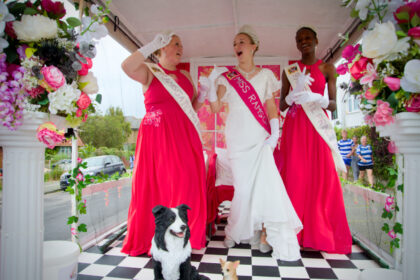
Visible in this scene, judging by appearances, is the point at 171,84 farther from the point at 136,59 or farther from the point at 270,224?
the point at 270,224

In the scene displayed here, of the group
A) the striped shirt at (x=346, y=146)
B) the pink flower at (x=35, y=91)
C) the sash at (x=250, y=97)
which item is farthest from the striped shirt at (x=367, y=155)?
the pink flower at (x=35, y=91)

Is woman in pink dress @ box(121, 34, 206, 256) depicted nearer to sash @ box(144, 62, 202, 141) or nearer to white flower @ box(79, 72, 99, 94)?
sash @ box(144, 62, 202, 141)

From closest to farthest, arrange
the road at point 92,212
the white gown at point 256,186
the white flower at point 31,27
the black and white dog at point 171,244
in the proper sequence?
1. the white flower at point 31,27
2. the black and white dog at point 171,244
3. the road at point 92,212
4. the white gown at point 256,186

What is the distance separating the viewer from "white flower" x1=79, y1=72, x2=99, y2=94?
4.39ft

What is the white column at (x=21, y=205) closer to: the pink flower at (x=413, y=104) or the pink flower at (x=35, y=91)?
the pink flower at (x=35, y=91)

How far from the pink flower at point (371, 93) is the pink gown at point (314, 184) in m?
1.28

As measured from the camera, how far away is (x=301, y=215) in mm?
2396

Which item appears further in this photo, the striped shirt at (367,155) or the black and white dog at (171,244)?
the striped shirt at (367,155)

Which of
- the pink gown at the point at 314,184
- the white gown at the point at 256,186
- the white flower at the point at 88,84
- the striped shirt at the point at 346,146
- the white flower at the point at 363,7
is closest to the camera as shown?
the white flower at the point at 363,7

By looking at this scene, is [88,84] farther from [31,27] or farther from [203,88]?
[203,88]

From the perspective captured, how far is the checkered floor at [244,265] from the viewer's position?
6.37 feet

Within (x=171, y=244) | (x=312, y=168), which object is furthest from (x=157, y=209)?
(x=312, y=168)

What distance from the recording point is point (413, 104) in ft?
3.56

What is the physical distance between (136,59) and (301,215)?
1.90 m
